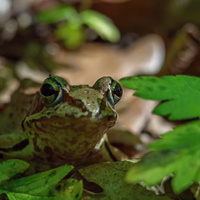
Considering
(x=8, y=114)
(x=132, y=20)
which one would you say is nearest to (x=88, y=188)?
Result: (x=8, y=114)

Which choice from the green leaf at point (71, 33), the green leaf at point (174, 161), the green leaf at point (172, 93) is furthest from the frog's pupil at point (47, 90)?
the green leaf at point (71, 33)

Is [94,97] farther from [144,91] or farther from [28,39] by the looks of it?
[28,39]

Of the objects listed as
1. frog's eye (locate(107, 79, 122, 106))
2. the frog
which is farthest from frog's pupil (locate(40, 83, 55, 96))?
frog's eye (locate(107, 79, 122, 106))

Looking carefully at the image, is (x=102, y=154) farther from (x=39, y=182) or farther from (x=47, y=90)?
(x=39, y=182)

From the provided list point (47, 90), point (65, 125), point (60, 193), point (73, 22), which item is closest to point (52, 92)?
point (47, 90)

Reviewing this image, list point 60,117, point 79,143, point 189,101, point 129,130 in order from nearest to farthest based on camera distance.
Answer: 1. point 189,101
2. point 60,117
3. point 79,143
4. point 129,130

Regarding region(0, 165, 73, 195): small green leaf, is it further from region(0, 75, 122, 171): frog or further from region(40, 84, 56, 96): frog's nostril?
region(40, 84, 56, 96): frog's nostril
